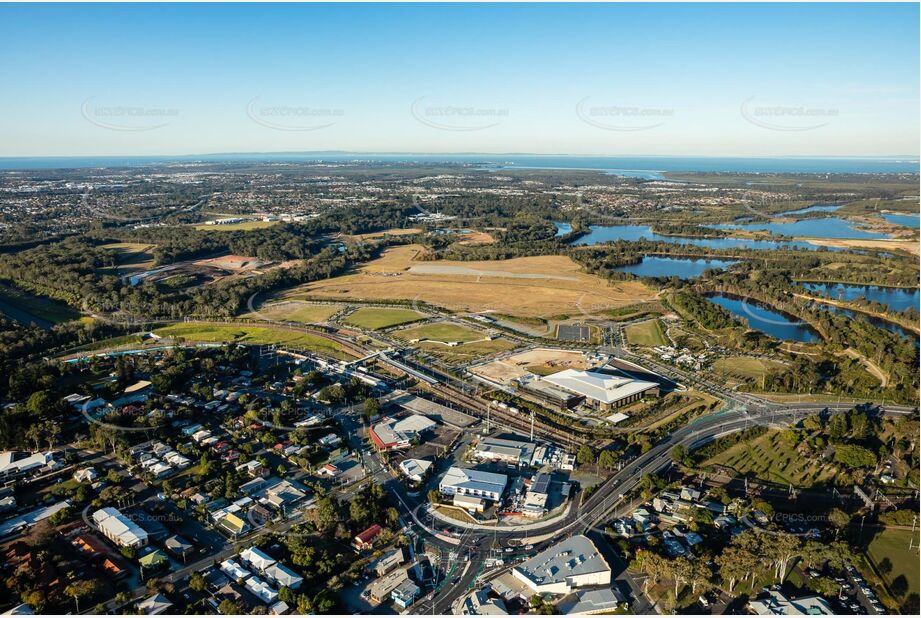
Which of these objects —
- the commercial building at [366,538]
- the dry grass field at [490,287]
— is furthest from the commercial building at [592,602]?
the dry grass field at [490,287]

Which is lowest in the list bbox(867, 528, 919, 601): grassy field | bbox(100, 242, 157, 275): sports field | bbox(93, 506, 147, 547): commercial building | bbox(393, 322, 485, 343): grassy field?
bbox(93, 506, 147, 547): commercial building

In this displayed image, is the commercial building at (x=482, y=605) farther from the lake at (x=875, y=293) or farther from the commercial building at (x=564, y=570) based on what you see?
the lake at (x=875, y=293)

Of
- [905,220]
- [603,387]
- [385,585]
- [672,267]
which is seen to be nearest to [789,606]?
[385,585]

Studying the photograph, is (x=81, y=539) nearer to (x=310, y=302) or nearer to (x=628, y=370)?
(x=628, y=370)

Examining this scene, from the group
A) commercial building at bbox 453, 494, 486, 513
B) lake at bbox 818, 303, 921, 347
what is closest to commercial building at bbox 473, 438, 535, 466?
commercial building at bbox 453, 494, 486, 513

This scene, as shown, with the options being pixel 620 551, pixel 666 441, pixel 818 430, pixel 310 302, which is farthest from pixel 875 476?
pixel 310 302

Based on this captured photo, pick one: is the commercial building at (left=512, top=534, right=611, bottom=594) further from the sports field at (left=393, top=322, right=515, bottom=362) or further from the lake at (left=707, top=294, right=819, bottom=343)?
the lake at (left=707, top=294, right=819, bottom=343)

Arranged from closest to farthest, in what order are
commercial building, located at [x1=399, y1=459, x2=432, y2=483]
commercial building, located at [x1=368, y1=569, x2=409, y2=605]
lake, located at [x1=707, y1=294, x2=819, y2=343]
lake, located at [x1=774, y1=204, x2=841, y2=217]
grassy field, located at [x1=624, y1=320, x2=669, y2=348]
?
commercial building, located at [x1=368, y1=569, x2=409, y2=605] < commercial building, located at [x1=399, y1=459, x2=432, y2=483] < grassy field, located at [x1=624, y1=320, x2=669, y2=348] < lake, located at [x1=707, y1=294, x2=819, y2=343] < lake, located at [x1=774, y1=204, x2=841, y2=217]
